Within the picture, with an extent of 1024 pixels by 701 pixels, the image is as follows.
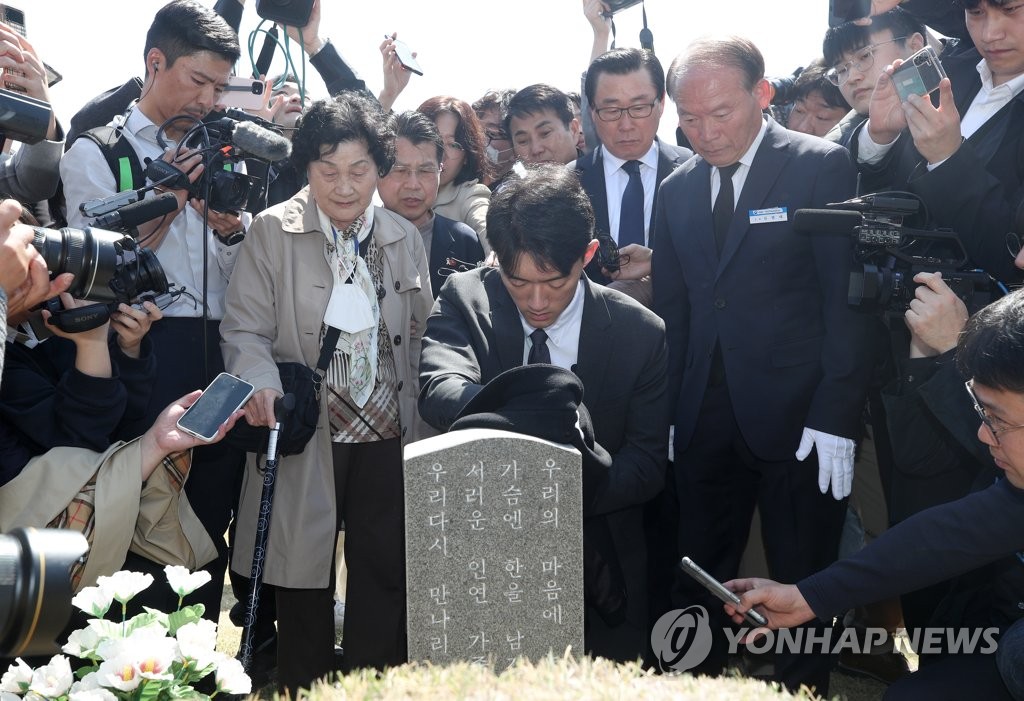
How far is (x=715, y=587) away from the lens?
287cm

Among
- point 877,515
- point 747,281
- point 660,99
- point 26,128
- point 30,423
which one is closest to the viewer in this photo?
point 26,128

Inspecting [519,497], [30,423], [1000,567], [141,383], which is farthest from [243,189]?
[1000,567]

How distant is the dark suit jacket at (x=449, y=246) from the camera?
4930mm

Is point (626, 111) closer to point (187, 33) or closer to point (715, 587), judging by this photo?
point (187, 33)

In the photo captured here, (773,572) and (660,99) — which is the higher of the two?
(660,99)

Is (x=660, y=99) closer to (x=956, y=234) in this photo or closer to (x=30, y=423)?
(x=956, y=234)

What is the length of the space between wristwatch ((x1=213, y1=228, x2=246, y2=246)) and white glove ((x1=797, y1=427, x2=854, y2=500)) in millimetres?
2346

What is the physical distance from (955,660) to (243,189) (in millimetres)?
2890

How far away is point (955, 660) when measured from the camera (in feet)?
9.97

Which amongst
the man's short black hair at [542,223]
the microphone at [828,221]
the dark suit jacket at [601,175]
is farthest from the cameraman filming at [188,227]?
the microphone at [828,221]

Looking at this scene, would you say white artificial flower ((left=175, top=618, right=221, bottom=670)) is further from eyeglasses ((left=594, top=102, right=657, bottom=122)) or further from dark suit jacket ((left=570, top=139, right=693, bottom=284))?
eyeglasses ((left=594, top=102, right=657, bottom=122))

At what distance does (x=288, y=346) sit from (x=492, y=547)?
145 centimetres

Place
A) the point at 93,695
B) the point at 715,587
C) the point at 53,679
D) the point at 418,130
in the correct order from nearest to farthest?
1. the point at 93,695
2. the point at 53,679
3. the point at 715,587
4. the point at 418,130

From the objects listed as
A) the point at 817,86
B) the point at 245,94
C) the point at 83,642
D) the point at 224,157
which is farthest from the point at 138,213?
the point at 817,86
